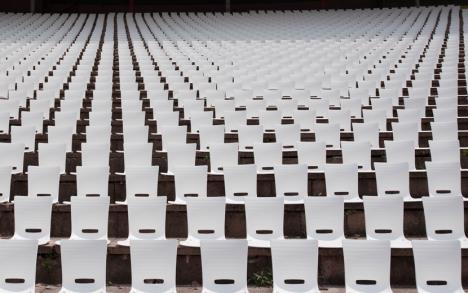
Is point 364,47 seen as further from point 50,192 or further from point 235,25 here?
point 50,192

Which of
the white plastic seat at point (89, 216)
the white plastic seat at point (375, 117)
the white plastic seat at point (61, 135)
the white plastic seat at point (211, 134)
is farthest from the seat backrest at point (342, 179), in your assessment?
the white plastic seat at point (61, 135)

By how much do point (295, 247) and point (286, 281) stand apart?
17.5 inches

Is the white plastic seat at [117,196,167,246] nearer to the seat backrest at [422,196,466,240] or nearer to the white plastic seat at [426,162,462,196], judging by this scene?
the seat backrest at [422,196,466,240]

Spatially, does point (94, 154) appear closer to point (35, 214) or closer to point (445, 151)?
point (35, 214)

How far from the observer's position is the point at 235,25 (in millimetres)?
19156

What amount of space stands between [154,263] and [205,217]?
0.77m

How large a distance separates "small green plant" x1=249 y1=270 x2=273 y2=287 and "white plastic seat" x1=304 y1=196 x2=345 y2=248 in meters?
0.49

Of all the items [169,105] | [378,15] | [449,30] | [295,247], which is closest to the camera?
[295,247]

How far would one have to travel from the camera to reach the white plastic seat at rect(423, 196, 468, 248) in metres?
4.86

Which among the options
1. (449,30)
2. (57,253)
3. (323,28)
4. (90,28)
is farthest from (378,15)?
(57,253)

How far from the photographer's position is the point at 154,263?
426 centimetres

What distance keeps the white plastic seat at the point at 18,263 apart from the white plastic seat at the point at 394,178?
2.96m

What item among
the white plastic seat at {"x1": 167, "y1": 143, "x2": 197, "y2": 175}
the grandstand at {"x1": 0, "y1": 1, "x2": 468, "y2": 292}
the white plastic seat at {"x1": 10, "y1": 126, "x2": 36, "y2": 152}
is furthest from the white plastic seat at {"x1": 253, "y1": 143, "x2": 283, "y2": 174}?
the white plastic seat at {"x1": 10, "y1": 126, "x2": 36, "y2": 152}

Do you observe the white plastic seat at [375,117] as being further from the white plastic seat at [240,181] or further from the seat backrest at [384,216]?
the seat backrest at [384,216]
